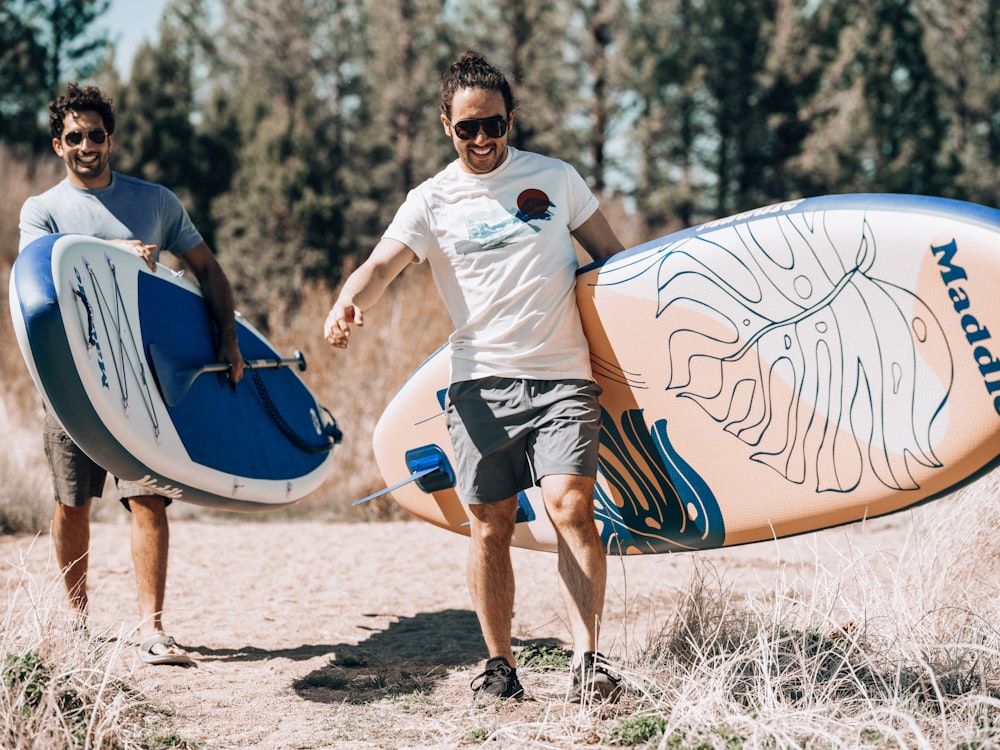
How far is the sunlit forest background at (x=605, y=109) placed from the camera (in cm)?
2209

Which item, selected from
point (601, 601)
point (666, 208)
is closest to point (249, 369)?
point (601, 601)

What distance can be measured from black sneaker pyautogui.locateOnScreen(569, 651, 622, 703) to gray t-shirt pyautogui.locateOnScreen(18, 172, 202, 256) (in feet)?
6.52

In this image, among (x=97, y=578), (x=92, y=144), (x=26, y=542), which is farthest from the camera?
(x=26, y=542)

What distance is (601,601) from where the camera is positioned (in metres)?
2.72

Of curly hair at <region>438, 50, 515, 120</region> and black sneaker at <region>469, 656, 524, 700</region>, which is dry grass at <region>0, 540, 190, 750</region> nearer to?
black sneaker at <region>469, 656, 524, 700</region>

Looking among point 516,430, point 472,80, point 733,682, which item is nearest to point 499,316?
point 516,430

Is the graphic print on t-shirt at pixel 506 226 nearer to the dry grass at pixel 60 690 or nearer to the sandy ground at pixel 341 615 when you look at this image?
the sandy ground at pixel 341 615

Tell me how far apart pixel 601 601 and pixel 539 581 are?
2416 millimetres

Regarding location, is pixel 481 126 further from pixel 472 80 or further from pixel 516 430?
pixel 516 430

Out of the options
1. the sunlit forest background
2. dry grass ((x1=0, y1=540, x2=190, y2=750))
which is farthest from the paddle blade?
the sunlit forest background

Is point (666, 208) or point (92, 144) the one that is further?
point (666, 208)

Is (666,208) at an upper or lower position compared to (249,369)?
upper

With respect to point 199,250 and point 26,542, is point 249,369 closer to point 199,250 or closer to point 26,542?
point 199,250

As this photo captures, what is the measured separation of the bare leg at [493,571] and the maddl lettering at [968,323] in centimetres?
129
